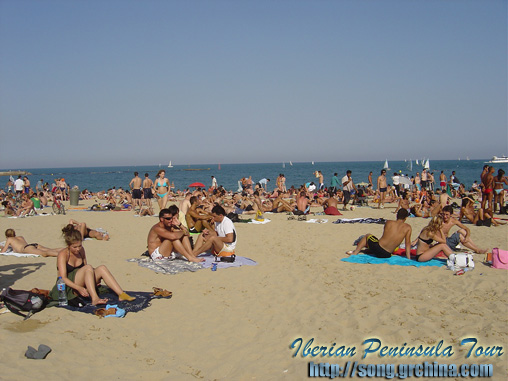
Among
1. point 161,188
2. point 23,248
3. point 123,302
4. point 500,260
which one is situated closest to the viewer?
point 123,302

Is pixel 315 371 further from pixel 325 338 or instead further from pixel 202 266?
pixel 202 266

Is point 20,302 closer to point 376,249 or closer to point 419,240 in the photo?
point 376,249

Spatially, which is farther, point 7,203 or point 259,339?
point 7,203

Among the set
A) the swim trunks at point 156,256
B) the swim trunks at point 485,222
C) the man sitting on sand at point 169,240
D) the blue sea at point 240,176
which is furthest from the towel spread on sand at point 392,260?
the blue sea at point 240,176

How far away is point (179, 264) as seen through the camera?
7195 mm

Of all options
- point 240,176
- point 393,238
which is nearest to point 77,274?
point 393,238

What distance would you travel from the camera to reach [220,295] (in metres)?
5.82

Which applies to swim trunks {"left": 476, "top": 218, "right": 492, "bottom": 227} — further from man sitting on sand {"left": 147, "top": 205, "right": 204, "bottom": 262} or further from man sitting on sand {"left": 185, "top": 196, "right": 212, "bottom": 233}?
man sitting on sand {"left": 147, "top": 205, "right": 204, "bottom": 262}

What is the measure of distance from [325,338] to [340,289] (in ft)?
5.66

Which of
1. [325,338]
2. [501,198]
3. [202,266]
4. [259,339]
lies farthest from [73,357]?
[501,198]

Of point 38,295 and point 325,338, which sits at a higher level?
point 38,295

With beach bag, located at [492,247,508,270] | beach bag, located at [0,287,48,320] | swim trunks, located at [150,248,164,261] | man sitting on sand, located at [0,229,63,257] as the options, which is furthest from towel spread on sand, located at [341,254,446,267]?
man sitting on sand, located at [0,229,63,257]

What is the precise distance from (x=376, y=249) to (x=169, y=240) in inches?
151

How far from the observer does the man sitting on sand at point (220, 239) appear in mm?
7609
